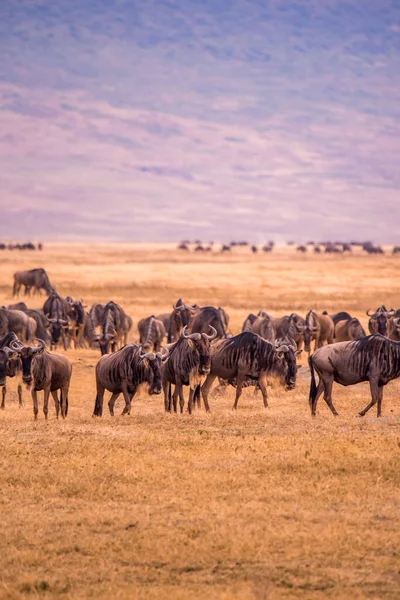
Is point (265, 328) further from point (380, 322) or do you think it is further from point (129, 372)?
point (129, 372)

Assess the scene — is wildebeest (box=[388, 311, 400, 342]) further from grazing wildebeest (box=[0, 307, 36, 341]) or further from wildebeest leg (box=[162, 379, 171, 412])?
grazing wildebeest (box=[0, 307, 36, 341])

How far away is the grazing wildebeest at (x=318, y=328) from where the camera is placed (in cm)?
2961

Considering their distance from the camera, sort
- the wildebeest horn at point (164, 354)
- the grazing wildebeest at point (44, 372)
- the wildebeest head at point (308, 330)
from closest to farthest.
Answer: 1. the grazing wildebeest at point (44, 372)
2. the wildebeest horn at point (164, 354)
3. the wildebeest head at point (308, 330)

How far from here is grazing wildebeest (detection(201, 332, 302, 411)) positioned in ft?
65.2

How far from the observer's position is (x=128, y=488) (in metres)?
12.4

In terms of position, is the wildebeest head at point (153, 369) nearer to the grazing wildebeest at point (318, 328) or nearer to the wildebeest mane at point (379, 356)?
the wildebeest mane at point (379, 356)

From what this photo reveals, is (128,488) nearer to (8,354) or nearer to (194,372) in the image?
(194,372)

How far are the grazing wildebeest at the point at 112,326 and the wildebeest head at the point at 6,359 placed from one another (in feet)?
29.7

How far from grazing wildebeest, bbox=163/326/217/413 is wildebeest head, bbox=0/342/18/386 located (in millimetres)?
3198

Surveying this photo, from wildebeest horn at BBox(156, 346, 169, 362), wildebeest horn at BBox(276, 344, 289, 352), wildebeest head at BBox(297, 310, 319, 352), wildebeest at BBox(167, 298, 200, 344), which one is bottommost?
wildebeest horn at BBox(156, 346, 169, 362)

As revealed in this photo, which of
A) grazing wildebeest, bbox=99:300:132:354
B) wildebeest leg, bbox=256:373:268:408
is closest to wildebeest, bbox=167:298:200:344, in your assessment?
grazing wildebeest, bbox=99:300:132:354

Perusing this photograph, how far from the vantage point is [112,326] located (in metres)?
30.5

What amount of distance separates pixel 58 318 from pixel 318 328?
9881 mm

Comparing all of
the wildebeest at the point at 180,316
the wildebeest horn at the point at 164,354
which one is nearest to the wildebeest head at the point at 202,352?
the wildebeest horn at the point at 164,354
